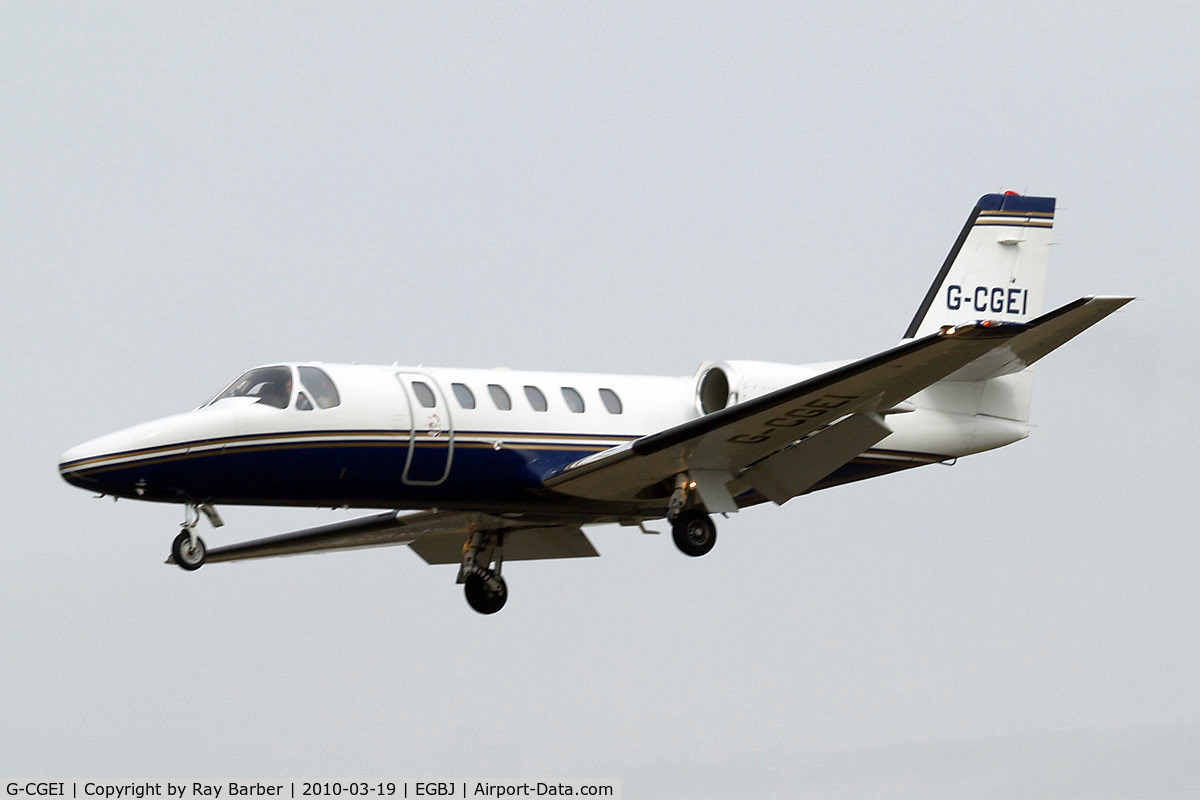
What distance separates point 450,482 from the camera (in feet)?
80.1

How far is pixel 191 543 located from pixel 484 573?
598 cm

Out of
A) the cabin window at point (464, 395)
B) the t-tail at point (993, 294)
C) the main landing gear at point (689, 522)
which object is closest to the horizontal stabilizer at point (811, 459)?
the main landing gear at point (689, 522)

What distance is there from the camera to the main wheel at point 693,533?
25.0m

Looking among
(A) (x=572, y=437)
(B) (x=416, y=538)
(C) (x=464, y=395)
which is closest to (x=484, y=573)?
(B) (x=416, y=538)

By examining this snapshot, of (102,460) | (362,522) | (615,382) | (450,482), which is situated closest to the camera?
(102,460)

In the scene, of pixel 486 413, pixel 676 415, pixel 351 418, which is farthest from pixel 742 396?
pixel 351 418

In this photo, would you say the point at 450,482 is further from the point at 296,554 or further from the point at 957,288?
the point at 957,288

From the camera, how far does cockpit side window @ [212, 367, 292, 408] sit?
2359cm

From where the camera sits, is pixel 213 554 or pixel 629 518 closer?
pixel 629 518

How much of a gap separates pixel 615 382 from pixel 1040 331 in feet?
19.1

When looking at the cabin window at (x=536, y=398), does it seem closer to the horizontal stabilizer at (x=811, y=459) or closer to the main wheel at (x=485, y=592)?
the horizontal stabilizer at (x=811, y=459)

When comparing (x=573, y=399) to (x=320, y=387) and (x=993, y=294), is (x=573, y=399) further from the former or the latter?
(x=993, y=294)

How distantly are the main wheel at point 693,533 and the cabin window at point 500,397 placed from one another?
2.71m

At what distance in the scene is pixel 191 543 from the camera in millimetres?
23094
